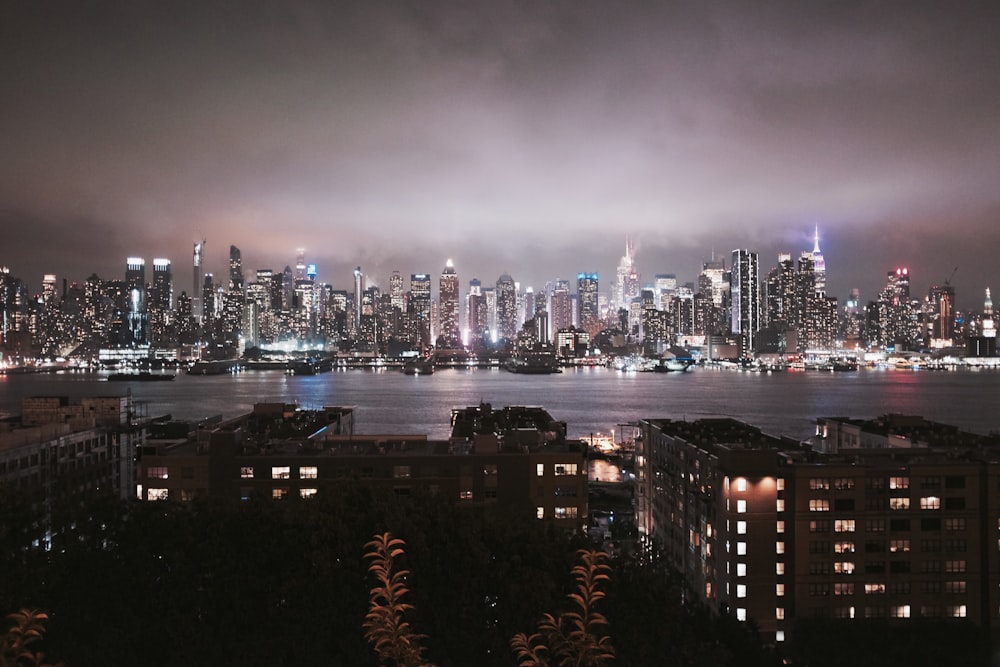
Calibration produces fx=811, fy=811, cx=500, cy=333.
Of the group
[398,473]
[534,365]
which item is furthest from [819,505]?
[534,365]

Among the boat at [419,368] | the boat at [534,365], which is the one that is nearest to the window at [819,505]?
the boat at [419,368]

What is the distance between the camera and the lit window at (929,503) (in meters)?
10.2

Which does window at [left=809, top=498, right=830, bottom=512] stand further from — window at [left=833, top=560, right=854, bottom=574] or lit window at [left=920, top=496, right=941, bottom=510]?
lit window at [left=920, top=496, right=941, bottom=510]

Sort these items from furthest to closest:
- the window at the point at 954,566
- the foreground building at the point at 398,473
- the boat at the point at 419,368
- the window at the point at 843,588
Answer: the boat at the point at 419,368 → the foreground building at the point at 398,473 → the window at the point at 954,566 → the window at the point at 843,588

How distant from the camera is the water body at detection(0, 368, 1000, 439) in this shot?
32.8 meters

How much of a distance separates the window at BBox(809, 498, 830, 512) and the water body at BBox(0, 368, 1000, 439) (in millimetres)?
16486

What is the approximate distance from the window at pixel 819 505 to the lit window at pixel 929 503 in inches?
47.4

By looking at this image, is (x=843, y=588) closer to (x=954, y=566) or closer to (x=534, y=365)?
(x=954, y=566)

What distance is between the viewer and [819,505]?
10.1 m

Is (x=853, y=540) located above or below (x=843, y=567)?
above

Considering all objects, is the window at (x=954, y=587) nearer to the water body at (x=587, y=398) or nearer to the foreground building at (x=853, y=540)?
the foreground building at (x=853, y=540)

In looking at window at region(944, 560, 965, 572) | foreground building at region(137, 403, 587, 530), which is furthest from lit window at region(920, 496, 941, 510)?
foreground building at region(137, 403, 587, 530)

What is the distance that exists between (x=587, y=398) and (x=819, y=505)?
34.4 meters

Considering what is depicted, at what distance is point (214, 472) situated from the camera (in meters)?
10.3
